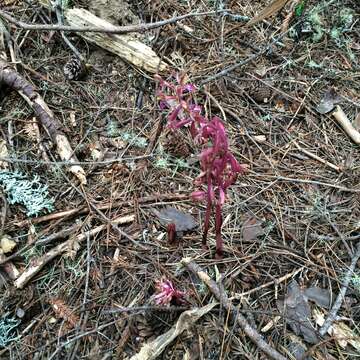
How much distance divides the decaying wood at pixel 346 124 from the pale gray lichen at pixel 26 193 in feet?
5.67

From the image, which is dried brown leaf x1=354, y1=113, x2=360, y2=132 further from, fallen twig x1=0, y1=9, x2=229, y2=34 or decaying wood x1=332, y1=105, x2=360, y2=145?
fallen twig x1=0, y1=9, x2=229, y2=34

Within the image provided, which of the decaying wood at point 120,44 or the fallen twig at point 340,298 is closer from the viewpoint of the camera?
the fallen twig at point 340,298

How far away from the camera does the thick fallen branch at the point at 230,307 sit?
1932 mm

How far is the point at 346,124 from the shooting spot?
272 cm

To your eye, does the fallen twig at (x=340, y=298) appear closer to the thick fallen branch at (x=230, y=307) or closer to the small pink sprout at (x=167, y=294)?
the thick fallen branch at (x=230, y=307)

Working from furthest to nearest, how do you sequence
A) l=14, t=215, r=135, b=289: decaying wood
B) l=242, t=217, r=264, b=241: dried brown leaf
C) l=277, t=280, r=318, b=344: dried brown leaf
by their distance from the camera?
l=242, t=217, r=264, b=241: dried brown leaf, l=14, t=215, r=135, b=289: decaying wood, l=277, t=280, r=318, b=344: dried brown leaf

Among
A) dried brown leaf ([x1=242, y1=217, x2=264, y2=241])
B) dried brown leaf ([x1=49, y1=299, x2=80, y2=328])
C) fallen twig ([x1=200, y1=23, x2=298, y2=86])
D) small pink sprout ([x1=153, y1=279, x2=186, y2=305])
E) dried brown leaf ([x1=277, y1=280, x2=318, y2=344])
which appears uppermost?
fallen twig ([x1=200, y1=23, x2=298, y2=86])

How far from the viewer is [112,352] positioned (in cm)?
198

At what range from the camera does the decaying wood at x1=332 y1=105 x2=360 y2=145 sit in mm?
2686

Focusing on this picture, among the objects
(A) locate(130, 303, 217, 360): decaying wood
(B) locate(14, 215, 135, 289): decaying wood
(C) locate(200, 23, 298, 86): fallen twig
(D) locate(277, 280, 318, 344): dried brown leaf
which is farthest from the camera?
(C) locate(200, 23, 298, 86): fallen twig

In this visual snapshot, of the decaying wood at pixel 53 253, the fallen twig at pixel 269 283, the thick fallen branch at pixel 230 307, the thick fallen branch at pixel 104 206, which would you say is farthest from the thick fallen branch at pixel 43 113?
the fallen twig at pixel 269 283

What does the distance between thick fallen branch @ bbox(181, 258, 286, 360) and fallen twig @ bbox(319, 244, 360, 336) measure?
26 cm

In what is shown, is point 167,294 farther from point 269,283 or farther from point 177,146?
point 177,146

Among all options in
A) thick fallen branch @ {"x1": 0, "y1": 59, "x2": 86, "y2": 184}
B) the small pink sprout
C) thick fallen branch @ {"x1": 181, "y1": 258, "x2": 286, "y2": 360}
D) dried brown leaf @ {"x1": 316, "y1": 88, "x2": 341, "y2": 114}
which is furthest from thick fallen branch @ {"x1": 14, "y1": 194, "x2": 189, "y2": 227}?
dried brown leaf @ {"x1": 316, "y1": 88, "x2": 341, "y2": 114}
